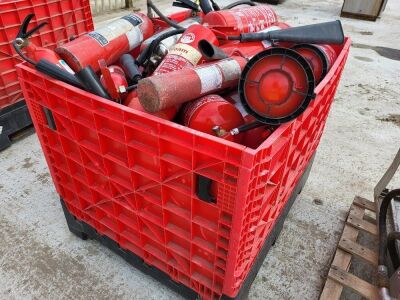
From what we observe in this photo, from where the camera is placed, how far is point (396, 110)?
2.91 metres

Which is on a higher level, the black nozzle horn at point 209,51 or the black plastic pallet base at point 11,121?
the black nozzle horn at point 209,51

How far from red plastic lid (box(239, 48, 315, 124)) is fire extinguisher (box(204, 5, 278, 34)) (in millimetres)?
571

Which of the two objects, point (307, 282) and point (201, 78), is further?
point (307, 282)

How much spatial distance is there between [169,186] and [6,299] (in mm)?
1042

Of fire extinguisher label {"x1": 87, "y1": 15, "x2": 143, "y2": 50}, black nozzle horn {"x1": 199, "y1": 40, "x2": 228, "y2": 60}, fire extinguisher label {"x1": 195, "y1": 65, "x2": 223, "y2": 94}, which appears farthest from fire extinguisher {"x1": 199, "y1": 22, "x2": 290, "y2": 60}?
fire extinguisher label {"x1": 87, "y1": 15, "x2": 143, "y2": 50}

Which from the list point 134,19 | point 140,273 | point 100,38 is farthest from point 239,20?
point 140,273

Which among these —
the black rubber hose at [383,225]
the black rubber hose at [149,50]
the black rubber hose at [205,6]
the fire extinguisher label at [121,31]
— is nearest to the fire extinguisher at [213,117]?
the black rubber hose at [149,50]

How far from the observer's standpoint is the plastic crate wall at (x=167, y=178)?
848 millimetres

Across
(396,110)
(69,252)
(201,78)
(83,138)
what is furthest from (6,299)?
(396,110)

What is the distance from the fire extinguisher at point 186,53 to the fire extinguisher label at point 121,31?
31 cm

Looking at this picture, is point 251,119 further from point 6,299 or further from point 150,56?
point 6,299

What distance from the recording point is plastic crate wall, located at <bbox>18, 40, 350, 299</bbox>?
0.85 meters

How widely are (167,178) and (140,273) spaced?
77cm

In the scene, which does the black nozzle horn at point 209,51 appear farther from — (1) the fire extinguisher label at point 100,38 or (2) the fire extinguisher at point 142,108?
(1) the fire extinguisher label at point 100,38
